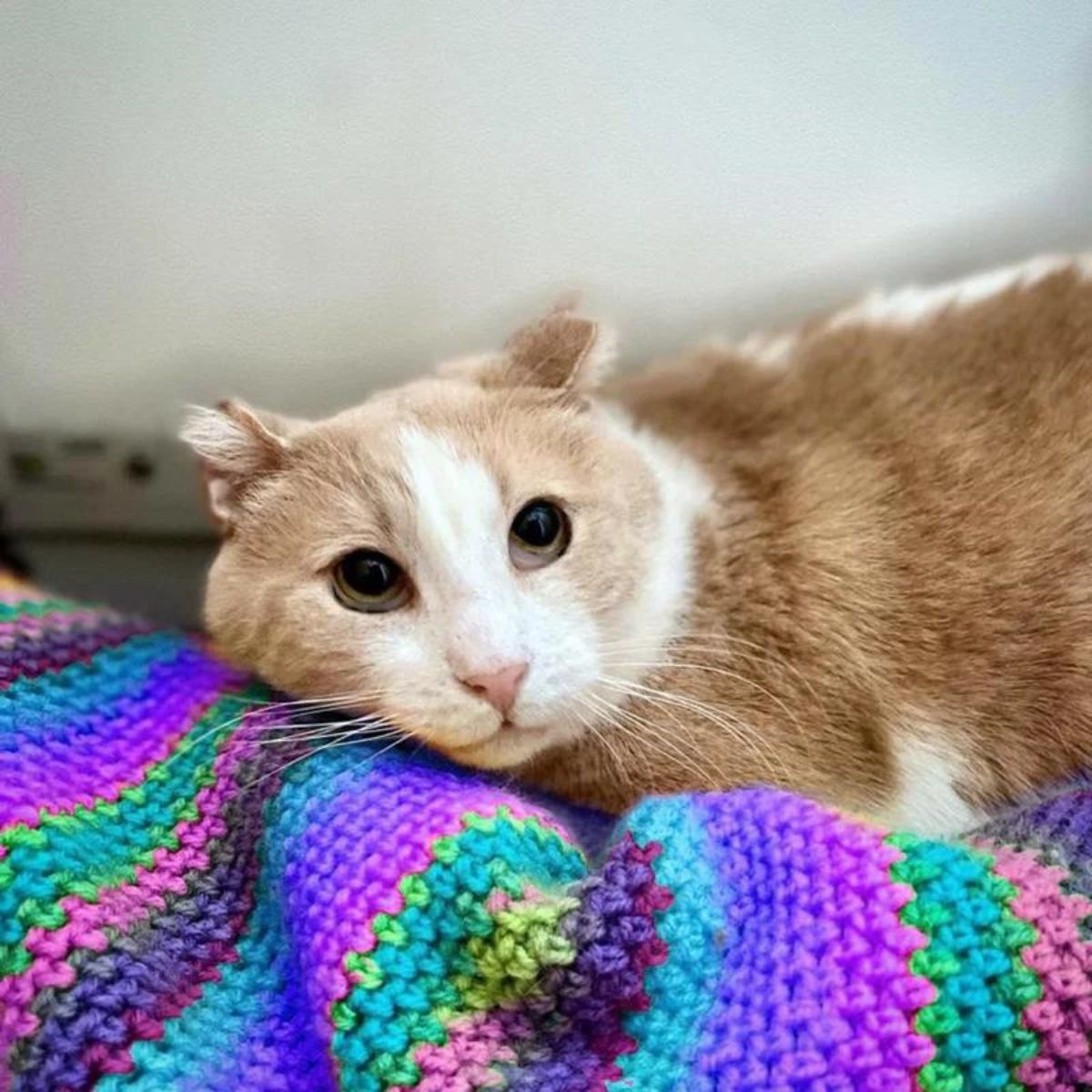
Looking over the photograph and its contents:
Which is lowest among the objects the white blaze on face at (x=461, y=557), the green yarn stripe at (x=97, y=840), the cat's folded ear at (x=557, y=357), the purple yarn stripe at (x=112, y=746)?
the green yarn stripe at (x=97, y=840)

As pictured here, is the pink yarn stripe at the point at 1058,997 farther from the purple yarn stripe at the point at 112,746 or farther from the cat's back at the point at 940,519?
the purple yarn stripe at the point at 112,746

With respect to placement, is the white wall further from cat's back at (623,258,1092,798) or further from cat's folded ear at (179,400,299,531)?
cat's folded ear at (179,400,299,531)

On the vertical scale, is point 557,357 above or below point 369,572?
above

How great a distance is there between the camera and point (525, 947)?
762 millimetres

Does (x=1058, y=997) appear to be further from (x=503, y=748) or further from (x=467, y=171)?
(x=467, y=171)

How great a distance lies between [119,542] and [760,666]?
0.94 meters

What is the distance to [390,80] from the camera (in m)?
1.12

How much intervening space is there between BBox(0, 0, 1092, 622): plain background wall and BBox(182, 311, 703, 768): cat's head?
0.90 ft

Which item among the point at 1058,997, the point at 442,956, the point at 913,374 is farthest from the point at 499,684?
the point at 913,374

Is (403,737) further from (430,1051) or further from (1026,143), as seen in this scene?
(1026,143)

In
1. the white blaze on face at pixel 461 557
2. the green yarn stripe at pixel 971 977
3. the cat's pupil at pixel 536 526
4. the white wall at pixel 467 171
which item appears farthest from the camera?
the white wall at pixel 467 171

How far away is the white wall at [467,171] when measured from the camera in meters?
1.10

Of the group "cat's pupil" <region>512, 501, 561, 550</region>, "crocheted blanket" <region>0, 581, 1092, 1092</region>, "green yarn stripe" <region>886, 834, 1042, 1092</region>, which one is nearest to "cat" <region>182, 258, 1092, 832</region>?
"cat's pupil" <region>512, 501, 561, 550</region>

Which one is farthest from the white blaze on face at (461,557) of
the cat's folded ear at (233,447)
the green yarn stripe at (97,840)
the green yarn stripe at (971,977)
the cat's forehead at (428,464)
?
the green yarn stripe at (971,977)
